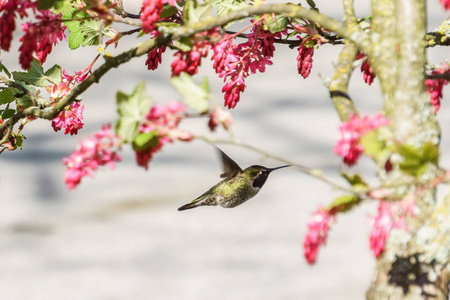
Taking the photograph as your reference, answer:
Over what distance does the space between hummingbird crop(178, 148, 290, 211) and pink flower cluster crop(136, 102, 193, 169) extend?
39.1 inches

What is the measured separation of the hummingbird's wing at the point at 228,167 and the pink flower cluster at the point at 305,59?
1.32ft

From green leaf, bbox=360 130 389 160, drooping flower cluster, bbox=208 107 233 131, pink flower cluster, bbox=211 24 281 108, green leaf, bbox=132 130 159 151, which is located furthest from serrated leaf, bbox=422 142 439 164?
pink flower cluster, bbox=211 24 281 108

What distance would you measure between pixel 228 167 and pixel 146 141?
1.09m

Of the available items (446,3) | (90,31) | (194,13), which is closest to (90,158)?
(194,13)

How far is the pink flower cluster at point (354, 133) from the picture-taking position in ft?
3.24

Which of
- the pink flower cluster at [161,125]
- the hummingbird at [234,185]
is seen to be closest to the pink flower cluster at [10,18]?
the pink flower cluster at [161,125]

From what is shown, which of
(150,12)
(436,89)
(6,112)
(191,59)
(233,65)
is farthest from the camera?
(6,112)

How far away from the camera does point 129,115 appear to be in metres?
1.00

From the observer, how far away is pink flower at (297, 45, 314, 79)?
1.78 meters

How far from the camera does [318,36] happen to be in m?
1.72

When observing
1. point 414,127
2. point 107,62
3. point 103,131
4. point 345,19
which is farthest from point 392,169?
point 107,62

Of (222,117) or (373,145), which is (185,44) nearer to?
(222,117)

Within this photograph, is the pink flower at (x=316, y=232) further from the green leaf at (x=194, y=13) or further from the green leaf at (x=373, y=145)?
the green leaf at (x=194, y=13)

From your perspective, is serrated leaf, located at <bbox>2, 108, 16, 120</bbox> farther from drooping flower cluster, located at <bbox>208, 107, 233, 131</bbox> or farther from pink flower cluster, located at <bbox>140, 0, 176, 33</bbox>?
drooping flower cluster, located at <bbox>208, 107, 233, 131</bbox>
